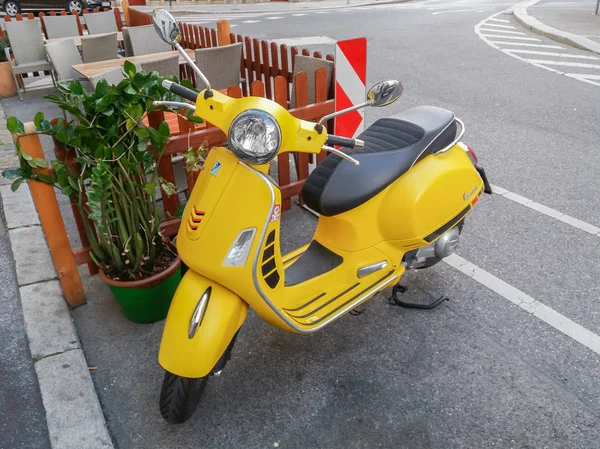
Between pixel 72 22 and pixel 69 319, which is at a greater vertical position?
pixel 72 22

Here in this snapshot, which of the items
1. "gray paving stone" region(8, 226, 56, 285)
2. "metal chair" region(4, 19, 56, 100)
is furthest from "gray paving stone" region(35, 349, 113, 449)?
"metal chair" region(4, 19, 56, 100)

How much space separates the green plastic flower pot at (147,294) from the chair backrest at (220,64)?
269 cm

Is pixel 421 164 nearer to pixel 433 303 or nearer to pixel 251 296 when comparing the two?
pixel 433 303

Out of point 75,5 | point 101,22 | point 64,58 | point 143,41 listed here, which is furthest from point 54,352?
point 75,5

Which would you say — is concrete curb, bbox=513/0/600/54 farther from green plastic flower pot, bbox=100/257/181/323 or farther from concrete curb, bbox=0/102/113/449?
concrete curb, bbox=0/102/113/449

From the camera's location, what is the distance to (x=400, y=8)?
1794 cm

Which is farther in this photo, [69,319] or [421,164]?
[69,319]

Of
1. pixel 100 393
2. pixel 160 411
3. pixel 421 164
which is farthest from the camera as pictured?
pixel 421 164

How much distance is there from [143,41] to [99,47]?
0.70 meters

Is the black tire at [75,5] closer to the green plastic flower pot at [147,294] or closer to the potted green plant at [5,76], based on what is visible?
the potted green plant at [5,76]

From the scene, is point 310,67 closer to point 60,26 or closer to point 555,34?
point 60,26

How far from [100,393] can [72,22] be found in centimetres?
822

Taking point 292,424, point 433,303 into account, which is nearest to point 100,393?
point 292,424

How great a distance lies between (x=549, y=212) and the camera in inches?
156
